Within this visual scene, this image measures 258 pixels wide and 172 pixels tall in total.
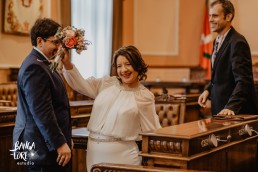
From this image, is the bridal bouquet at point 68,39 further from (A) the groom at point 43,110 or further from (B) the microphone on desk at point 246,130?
(B) the microphone on desk at point 246,130

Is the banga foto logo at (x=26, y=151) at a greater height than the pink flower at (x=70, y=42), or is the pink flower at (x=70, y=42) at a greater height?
the pink flower at (x=70, y=42)

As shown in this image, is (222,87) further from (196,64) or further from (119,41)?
(196,64)

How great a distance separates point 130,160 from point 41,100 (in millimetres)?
693

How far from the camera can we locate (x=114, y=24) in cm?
1134

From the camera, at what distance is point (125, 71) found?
3.50 m

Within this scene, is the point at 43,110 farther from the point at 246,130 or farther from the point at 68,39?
the point at 246,130

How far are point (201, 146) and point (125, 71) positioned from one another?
29.9 inches

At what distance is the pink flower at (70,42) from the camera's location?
331 cm

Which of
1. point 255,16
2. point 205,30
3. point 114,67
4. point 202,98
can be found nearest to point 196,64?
point 205,30

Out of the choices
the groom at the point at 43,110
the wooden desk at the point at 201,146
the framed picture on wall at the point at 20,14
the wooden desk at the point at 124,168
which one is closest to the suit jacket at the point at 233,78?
the wooden desk at the point at 201,146

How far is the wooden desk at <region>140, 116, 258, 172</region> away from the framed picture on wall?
554 cm

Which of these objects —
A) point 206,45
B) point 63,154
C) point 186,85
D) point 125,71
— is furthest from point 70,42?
point 206,45

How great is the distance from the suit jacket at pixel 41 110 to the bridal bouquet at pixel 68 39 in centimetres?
8

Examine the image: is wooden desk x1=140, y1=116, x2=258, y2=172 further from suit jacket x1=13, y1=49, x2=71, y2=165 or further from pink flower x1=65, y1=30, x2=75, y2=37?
pink flower x1=65, y1=30, x2=75, y2=37
